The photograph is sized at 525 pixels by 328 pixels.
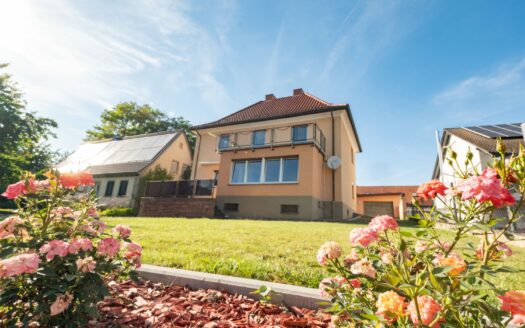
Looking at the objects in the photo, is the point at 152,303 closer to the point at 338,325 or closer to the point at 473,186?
the point at 338,325

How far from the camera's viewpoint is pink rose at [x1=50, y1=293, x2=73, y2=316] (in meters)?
1.33

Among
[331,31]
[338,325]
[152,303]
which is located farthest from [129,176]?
[338,325]

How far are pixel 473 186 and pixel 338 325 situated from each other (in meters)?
1.04

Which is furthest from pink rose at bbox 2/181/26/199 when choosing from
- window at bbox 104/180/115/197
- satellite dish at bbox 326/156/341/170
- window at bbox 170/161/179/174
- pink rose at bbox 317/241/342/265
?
window at bbox 170/161/179/174

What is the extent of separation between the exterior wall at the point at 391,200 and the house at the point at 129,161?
19558 millimetres

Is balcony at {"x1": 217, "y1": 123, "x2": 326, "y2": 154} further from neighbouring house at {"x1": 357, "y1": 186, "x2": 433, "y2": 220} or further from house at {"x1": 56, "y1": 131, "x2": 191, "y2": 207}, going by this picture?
neighbouring house at {"x1": 357, "y1": 186, "x2": 433, "y2": 220}

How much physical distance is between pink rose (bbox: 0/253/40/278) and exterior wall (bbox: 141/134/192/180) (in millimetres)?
19687

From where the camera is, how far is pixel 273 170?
14.1 metres

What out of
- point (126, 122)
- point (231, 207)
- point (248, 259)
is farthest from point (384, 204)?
point (126, 122)

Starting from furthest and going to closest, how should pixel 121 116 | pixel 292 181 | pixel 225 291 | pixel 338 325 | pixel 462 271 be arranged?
pixel 121 116 → pixel 292 181 → pixel 225 291 → pixel 338 325 → pixel 462 271

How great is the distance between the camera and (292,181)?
13320mm

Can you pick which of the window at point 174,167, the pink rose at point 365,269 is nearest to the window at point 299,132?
the window at point 174,167

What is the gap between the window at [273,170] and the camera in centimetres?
1391

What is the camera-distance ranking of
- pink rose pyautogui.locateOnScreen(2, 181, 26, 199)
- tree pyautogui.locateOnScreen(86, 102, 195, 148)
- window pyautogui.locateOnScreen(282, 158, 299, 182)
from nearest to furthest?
pink rose pyautogui.locateOnScreen(2, 181, 26, 199), window pyautogui.locateOnScreen(282, 158, 299, 182), tree pyautogui.locateOnScreen(86, 102, 195, 148)
